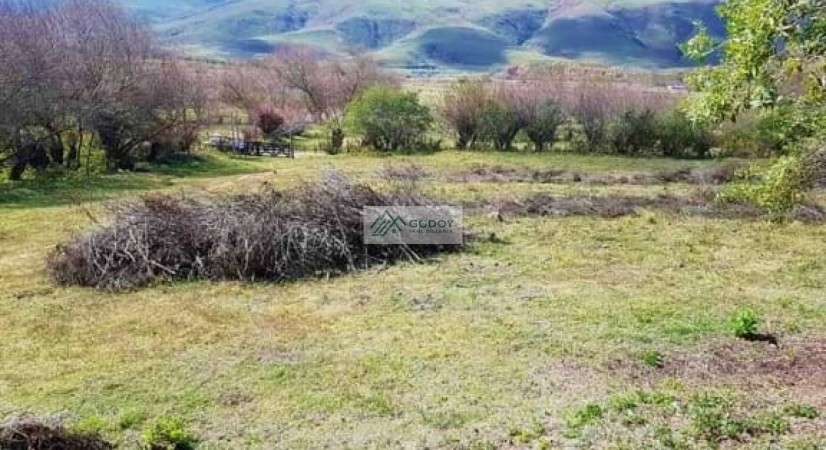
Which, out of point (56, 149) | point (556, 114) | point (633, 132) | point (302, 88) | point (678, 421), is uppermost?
point (302, 88)

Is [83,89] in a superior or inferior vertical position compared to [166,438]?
superior

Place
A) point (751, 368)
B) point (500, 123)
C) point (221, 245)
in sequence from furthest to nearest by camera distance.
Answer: point (500, 123), point (221, 245), point (751, 368)

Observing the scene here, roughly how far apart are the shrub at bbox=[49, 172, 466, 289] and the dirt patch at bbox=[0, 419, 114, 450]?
413 cm

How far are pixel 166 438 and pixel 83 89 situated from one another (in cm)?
1932

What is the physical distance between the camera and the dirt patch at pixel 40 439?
484cm

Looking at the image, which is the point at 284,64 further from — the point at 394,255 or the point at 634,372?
the point at 634,372

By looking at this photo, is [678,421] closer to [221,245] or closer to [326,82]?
[221,245]

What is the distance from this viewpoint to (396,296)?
8758 mm

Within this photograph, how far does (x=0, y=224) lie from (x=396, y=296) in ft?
29.7

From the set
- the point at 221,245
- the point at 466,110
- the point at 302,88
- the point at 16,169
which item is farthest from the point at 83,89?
the point at 302,88

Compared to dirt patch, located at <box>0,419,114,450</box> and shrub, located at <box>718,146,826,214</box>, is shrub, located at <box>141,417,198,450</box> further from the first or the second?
shrub, located at <box>718,146,826,214</box>

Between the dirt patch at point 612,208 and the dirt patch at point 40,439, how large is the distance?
32.3 feet

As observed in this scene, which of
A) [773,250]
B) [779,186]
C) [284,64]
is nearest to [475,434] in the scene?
[779,186]

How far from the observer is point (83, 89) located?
21.4 metres
